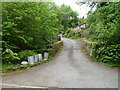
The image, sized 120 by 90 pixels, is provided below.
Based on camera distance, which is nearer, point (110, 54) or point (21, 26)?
point (110, 54)

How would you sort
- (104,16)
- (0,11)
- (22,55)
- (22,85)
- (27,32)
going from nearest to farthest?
(22,85)
(0,11)
(22,55)
(27,32)
(104,16)

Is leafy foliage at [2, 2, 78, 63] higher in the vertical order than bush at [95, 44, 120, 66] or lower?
higher

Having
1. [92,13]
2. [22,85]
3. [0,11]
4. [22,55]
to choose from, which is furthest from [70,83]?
[92,13]

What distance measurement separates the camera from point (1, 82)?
165 inches

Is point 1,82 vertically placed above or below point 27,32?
below

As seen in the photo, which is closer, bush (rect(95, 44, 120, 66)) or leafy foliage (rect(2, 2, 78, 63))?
leafy foliage (rect(2, 2, 78, 63))

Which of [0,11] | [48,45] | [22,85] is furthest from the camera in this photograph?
[48,45]

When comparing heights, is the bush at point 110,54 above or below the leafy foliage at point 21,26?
below

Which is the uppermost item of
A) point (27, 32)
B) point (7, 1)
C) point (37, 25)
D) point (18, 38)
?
point (7, 1)

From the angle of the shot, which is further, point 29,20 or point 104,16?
point 104,16

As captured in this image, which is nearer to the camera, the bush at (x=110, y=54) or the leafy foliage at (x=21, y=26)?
the leafy foliage at (x=21, y=26)

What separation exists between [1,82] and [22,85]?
107 cm

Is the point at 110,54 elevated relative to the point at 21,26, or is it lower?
lower

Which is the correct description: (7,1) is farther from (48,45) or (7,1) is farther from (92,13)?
(92,13)
